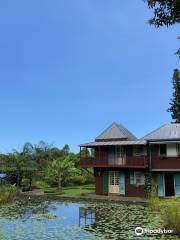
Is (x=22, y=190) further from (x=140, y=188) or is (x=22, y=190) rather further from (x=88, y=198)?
(x=140, y=188)

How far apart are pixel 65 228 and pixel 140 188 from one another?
610 inches

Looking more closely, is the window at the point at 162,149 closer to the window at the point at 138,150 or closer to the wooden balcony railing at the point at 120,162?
the wooden balcony railing at the point at 120,162

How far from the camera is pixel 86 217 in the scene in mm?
19516

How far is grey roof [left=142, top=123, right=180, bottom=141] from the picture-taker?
29125 millimetres

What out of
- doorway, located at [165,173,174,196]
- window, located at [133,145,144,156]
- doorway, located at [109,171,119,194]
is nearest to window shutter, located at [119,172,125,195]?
doorway, located at [109,171,119,194]

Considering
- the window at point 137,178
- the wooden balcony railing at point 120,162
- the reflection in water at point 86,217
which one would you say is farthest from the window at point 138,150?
the reflection in water at point 86,217

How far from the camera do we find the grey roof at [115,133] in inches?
1325

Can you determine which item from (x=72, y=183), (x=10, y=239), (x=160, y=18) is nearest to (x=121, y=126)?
(x=72, y=183)

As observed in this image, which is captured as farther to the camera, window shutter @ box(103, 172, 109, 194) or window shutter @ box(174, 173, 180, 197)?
window shutter @ box(103, 172, 109, 194)

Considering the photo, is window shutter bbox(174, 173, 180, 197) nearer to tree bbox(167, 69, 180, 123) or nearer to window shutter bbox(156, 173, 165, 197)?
window shutter bbox(156, 173, 165, 197)

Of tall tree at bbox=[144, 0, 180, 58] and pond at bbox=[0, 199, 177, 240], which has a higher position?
tall tree at bbox=[144, 0, 180, 58]

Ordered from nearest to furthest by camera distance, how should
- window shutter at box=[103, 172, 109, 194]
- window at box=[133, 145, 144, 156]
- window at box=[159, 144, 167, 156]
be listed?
window at box=[159, 144, 167, 156] < window at box=[133, 145, 144, 156] < window shutter at box=[103, 172, 109, 194]

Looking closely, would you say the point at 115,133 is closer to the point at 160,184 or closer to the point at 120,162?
the point at 120,162

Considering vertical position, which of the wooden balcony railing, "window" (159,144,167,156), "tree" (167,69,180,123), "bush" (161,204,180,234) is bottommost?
"bush" (161,204,180,234)
